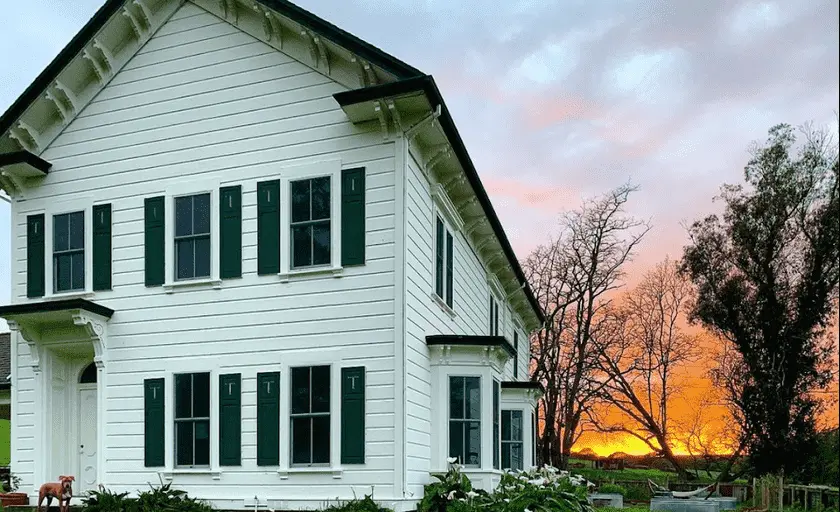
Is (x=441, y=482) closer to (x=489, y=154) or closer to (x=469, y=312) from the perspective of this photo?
(x=469, y=312)

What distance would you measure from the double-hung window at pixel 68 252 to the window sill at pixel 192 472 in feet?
12.9

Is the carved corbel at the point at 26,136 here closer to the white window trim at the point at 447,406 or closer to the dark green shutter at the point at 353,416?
the dark green shutter at the point at 353,416

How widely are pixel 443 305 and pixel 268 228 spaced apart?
12.7 ft

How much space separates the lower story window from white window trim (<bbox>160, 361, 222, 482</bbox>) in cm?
656


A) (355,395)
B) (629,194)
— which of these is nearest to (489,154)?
(629,194)

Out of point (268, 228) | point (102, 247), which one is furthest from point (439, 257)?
point (102, 247)

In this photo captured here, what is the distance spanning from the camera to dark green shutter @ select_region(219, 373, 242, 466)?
13695 millimetres

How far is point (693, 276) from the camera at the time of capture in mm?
34719

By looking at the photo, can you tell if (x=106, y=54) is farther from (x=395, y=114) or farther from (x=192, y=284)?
(x=395, y=114)

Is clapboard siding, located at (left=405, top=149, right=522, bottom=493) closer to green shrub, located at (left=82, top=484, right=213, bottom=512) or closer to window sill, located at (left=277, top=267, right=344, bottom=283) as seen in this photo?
window sill, located at (left=277, top=267, right=344, bottom=283)

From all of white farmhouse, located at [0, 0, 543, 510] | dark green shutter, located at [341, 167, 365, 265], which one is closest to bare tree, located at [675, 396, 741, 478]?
white farmhouse, located at [0, 0, 543, 510]

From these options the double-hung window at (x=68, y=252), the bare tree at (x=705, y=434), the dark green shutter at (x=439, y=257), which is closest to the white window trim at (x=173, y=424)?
the double-hung window at (x=68, y=252)

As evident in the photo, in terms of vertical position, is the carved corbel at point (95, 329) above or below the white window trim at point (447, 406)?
above

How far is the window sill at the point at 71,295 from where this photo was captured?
50.2ft
